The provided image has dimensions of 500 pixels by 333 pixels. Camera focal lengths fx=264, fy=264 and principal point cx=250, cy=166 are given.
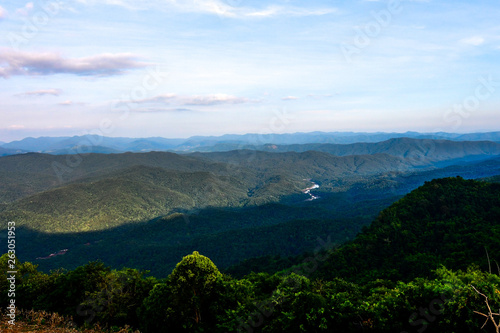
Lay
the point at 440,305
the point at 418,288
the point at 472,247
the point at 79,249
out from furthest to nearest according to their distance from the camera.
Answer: the point at 79,249 → the point at 472,247 → the point at 418,288 → the point at 440,305

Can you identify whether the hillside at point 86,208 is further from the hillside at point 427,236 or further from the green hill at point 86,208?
the hillside at point 427,236

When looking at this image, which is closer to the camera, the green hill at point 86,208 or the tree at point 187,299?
the tree at point 187,299

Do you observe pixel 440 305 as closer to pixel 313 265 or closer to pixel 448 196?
pixel 313 265

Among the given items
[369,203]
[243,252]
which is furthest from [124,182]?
[369,203]

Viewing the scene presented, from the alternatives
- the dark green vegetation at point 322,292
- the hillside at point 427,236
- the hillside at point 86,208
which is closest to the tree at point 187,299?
the dark green vegetation at point 322,292

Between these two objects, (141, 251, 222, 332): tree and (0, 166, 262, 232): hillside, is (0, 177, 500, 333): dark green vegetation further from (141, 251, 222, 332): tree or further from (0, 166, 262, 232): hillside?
(0, 166, 262, 232): hillside

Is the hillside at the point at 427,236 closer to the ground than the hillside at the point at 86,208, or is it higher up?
higher up

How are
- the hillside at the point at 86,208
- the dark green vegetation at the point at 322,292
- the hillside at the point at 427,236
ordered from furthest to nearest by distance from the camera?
1. the hillside at the point at 86,208
2. the hillside at the point at 427,236
3. the dark green vegetation at the point at 322,292

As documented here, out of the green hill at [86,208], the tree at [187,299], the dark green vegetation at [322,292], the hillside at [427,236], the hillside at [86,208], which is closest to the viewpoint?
the dark green vegetation at [322,292]

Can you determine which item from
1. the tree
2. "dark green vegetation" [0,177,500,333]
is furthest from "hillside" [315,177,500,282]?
the tree

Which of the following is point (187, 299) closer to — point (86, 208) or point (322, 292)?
point (322, 292)
